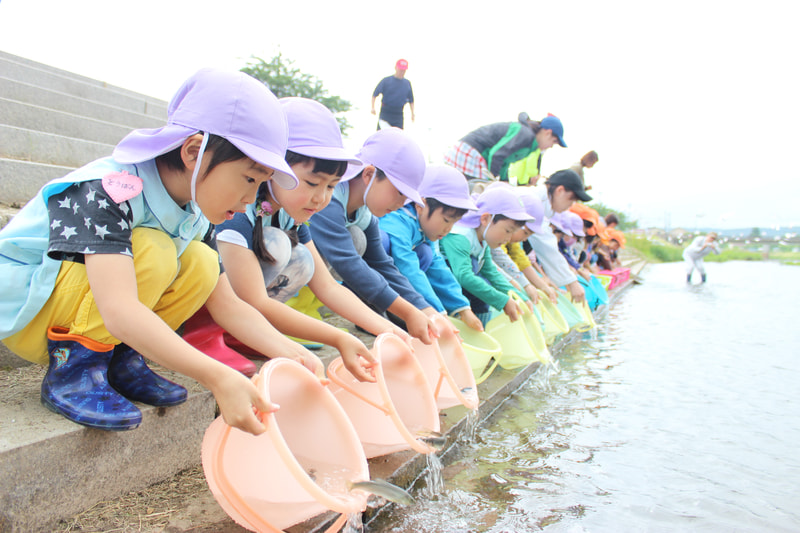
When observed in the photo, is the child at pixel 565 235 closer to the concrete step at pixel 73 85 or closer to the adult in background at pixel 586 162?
the adult in background at pixel 586 162

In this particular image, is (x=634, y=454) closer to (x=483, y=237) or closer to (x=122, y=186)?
(x=483, y=237)

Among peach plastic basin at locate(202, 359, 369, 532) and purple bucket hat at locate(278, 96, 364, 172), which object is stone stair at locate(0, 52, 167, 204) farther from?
peach plastic basin at locate(202, 359, 369, 532)

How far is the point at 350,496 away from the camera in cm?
123

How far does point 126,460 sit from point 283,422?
1.43 feet

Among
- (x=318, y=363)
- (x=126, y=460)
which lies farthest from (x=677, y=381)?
(x=126, y=460)

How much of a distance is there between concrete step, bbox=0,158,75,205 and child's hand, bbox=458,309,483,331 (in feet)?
7.54

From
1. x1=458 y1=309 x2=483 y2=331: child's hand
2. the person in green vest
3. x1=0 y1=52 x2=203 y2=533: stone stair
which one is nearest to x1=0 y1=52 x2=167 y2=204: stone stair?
x1=0 y1=52 x2=203 y2=533: stone stair

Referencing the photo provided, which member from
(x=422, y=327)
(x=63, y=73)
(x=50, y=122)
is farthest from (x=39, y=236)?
(x=63, y=73)

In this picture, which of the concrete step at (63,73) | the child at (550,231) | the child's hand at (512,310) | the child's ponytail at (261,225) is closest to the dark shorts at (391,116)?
the child at (550,231)

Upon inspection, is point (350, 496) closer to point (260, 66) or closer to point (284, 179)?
point (284, 179)

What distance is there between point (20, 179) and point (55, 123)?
1.72 m

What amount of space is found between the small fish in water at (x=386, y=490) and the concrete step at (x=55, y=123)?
3.82 metres

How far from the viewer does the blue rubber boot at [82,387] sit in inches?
54.2

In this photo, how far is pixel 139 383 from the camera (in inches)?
61.8
